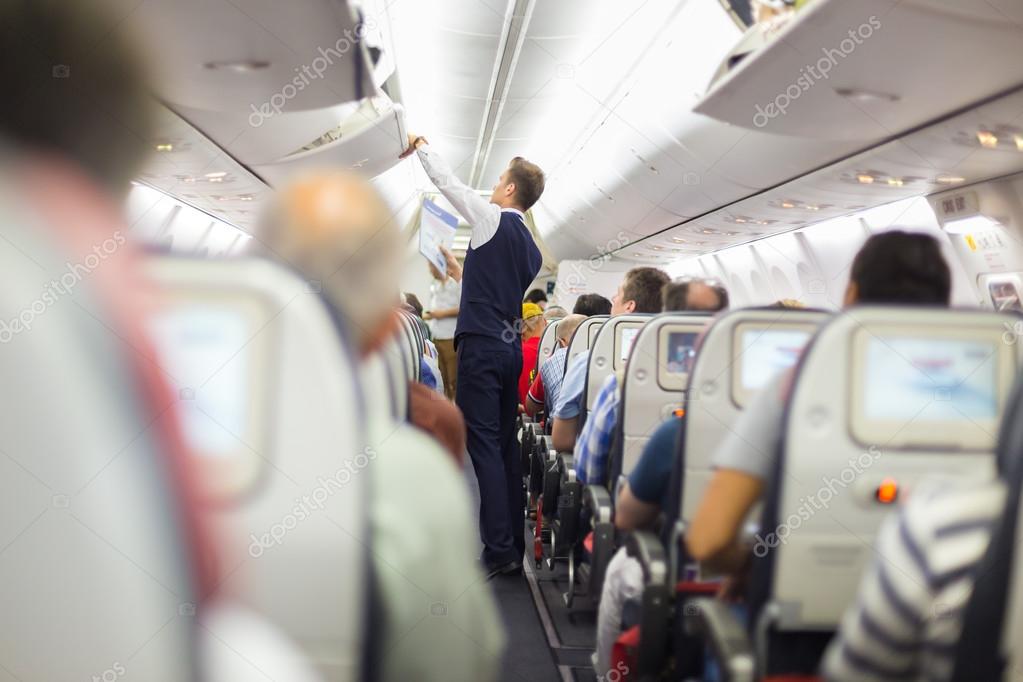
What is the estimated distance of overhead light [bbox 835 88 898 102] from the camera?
1866 mm

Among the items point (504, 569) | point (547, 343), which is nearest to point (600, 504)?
point (504, 569)

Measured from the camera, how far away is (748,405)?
4.97ft

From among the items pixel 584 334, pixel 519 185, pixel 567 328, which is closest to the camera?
pixel 519 185

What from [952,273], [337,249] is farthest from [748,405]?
[337,249]

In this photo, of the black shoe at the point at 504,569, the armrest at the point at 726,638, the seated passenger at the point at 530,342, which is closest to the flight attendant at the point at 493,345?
the black shoe at the point at 504,569

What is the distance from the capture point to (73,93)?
0.92 meters

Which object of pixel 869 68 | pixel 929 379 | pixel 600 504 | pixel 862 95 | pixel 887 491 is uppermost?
pixel 869 68

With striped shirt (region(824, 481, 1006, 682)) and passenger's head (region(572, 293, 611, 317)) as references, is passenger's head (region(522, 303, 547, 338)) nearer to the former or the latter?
passenger's head (region(572, 293, 611, 317))

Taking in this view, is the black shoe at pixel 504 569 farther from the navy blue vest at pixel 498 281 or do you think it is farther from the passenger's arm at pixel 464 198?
the passenger's arm at pixel 464 198

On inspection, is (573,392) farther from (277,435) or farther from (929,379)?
(277,435)

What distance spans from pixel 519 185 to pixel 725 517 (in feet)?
2.90

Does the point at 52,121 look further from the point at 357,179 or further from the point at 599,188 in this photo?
the point at 599,188

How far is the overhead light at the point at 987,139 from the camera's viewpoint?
13.0 ft

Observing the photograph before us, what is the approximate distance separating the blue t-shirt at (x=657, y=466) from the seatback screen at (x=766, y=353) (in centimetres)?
43
